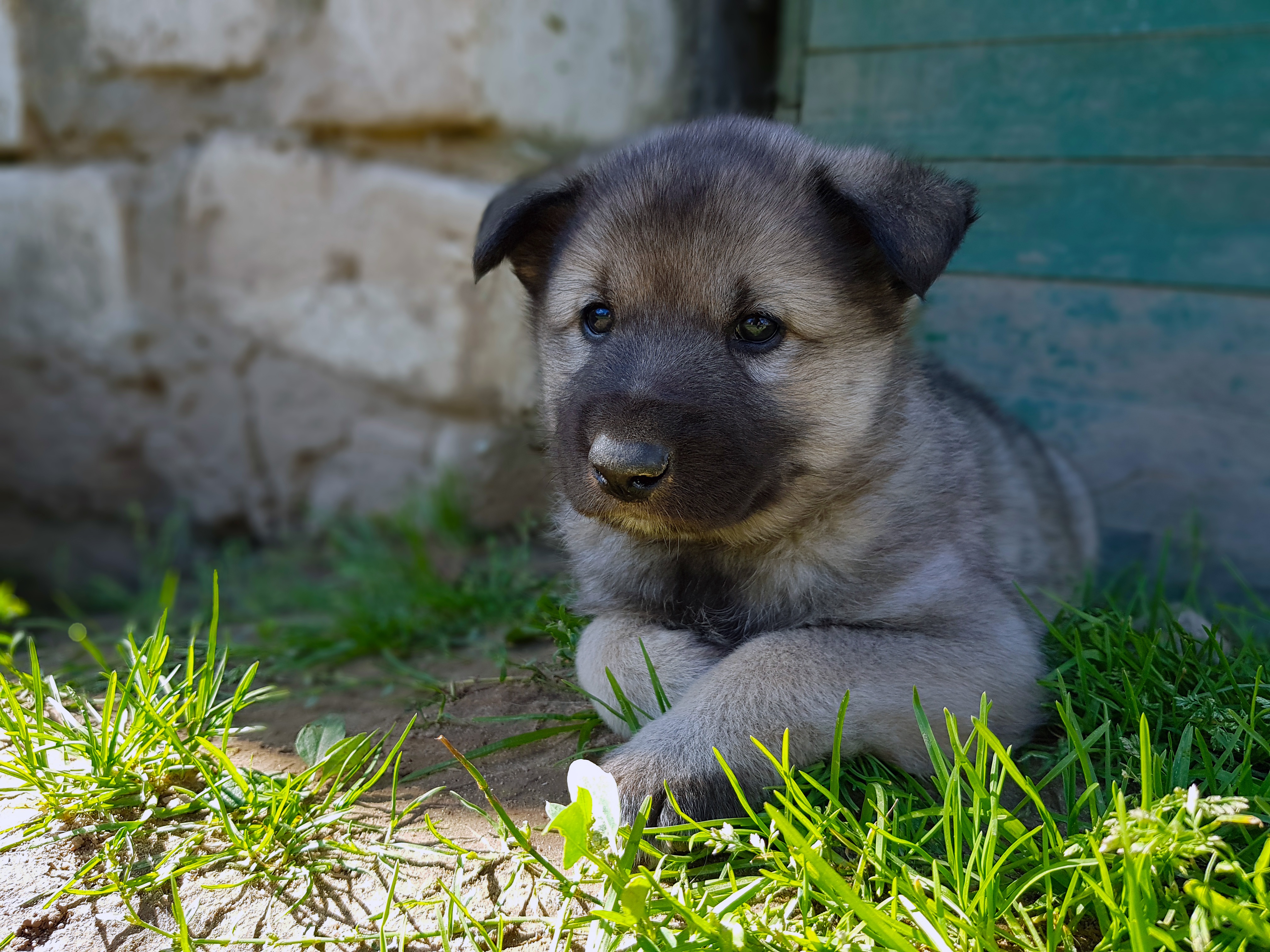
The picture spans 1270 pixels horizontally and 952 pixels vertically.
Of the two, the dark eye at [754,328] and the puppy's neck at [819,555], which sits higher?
the dark eye at [754,328]

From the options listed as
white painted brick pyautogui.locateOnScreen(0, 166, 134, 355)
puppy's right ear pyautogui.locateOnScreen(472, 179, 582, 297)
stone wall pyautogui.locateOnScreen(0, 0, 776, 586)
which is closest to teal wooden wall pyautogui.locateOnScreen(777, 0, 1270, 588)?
A: stone wall pyautogui.locateOnScreen(0, 0, 776, 586)

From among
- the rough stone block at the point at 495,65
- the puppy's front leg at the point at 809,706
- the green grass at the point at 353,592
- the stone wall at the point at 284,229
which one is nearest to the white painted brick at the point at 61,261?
the stone wall at the point at 284,229

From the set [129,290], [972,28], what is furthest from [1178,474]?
[129,290]

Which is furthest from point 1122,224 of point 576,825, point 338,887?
point 338,887

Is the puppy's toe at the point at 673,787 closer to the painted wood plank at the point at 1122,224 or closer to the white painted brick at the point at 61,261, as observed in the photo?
the painted wood plank at the point at 1122,224

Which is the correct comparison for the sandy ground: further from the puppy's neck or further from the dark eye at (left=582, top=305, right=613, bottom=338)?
the dark eye at (left=582, top=305, right=613, bottom=338)

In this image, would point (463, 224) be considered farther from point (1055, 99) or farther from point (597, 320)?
point (1055, 99)

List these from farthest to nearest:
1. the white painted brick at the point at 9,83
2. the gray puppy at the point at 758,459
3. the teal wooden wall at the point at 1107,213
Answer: the white painted brick at the point at 9,83, the teal wooden wall at the point at 1107,213, the gray puppy at the point at 758,459
